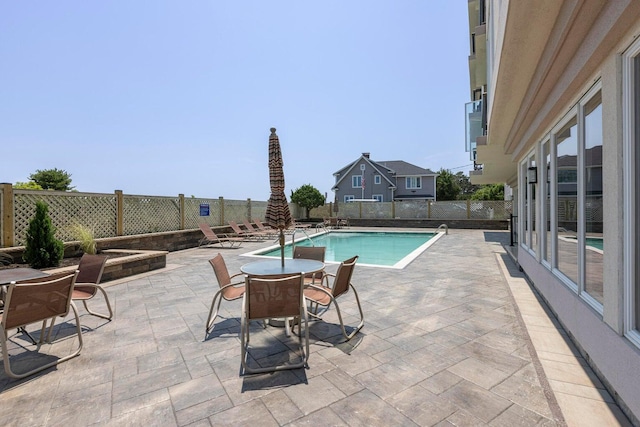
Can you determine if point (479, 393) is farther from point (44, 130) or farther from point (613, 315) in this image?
point (44, 130)

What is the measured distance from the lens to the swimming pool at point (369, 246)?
9734 mm

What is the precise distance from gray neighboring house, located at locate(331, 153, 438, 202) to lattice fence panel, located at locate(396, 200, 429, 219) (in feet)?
36.7

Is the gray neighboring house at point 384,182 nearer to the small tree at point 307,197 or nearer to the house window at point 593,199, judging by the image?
the small tree at point 307,197

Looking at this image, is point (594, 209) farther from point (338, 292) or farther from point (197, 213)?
point (197, 213)

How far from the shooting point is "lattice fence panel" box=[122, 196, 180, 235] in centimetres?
989

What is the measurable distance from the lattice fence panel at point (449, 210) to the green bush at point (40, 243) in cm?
2000

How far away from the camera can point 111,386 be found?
2584 mm

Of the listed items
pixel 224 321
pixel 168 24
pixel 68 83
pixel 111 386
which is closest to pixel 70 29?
pixel 168 24

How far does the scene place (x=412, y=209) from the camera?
22.2 metres

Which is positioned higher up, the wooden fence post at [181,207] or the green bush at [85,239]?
the wooden fence post at [181,207]

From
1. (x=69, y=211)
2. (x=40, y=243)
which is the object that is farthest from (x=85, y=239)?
(x=40, y=243)

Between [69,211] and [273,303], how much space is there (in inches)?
315

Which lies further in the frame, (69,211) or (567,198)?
(69,211)

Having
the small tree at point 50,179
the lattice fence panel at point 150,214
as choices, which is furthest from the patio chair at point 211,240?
the small tree at point 50,179
